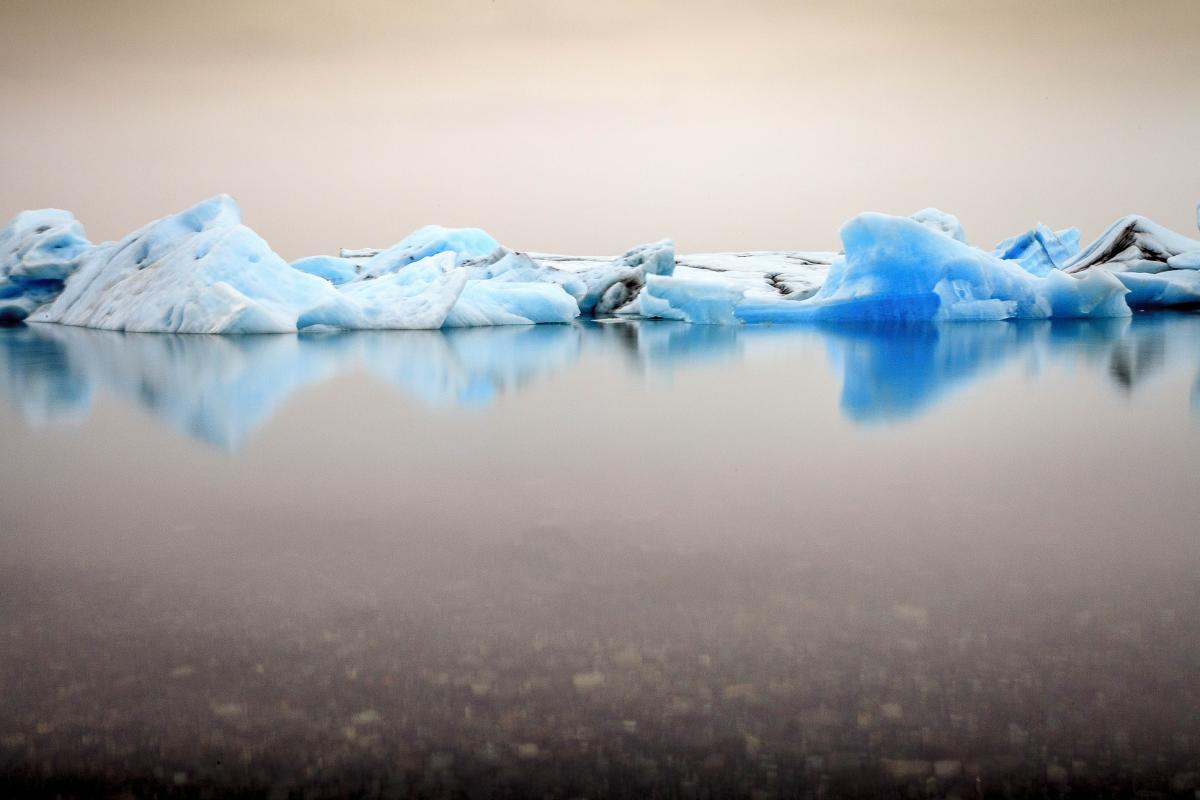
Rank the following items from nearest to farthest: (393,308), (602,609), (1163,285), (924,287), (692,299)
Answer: (602,609) < (393,308) < (924,287) < (692,299) < (1163,285)

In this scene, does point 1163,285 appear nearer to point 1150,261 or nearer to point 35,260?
point 1150,261

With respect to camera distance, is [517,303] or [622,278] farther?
[622,278]

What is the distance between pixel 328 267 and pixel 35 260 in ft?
14.4

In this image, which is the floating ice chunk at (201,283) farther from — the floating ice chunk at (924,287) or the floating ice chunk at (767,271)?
the floating ice chunk at (924,287)

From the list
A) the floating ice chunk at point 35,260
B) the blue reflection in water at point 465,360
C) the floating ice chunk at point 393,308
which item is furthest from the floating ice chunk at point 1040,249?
the floating ice chunk at point 35,260

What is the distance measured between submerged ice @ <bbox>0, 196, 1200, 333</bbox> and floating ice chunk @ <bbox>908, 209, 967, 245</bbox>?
0.03m

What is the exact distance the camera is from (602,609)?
4.42 feet

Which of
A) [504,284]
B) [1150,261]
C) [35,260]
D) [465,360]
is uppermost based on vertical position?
[1150,261]

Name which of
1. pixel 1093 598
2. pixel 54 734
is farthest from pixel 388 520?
pixel 1093 598

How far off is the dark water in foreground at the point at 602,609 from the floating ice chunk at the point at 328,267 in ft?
43.1

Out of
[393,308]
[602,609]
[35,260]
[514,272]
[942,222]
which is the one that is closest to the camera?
[602,609]

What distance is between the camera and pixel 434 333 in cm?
996

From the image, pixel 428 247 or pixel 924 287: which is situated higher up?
pixel 428 247

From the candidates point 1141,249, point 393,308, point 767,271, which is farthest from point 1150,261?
point 393,308
